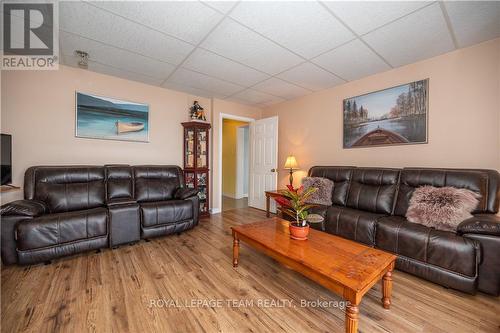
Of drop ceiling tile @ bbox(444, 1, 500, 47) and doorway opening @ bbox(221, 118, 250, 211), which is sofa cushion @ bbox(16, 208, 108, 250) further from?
drop ceiling tile @ bbox(444, 1, 500, 47)

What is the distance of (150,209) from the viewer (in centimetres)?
274

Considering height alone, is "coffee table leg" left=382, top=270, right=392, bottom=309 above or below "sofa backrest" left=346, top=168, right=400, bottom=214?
below

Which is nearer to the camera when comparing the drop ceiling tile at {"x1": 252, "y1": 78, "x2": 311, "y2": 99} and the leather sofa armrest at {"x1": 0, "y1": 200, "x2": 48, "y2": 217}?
the leather sofa armrest at {"x1": 0, "y1": 200, "x2": 48, "y2": 217}

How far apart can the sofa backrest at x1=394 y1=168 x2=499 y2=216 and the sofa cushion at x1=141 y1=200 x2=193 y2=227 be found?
9.26ft

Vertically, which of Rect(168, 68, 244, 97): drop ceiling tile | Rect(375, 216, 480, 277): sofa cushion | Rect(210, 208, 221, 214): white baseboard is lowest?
Rect(210, 208, 221, 214): white baseboard

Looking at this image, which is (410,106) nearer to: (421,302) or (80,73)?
(421,302)

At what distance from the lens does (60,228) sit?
7.05ft

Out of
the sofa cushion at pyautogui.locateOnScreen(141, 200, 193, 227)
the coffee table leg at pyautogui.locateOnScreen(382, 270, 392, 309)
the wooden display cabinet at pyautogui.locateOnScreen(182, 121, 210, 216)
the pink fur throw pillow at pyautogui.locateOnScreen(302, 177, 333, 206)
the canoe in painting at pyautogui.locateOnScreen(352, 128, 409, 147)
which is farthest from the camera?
the wooden display cabinet at pyautogui.locateOnScreen(182, 121, 210, 216)

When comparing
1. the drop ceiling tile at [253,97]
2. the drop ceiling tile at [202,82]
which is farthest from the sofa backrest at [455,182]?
the drop ceiling tile at [202,82]

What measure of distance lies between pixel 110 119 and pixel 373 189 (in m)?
4.12

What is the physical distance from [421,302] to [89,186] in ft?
12.6

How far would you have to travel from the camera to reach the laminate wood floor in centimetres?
138

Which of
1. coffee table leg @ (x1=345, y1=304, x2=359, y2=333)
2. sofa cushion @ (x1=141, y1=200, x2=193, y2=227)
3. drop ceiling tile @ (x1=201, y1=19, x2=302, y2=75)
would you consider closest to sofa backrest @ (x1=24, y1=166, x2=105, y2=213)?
sofa cushion @ (x1=141, y1=200, x2=193, y2=227)

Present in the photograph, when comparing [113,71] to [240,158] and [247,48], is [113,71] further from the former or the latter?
[240,158]
